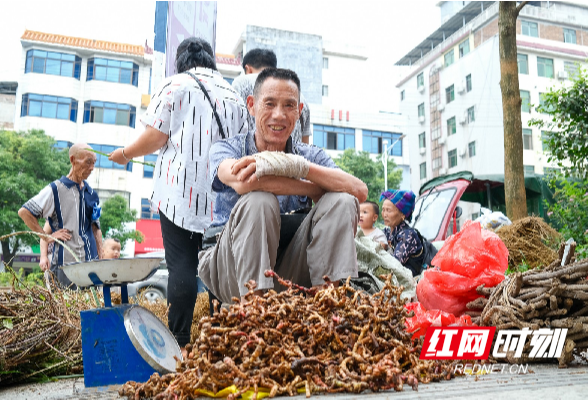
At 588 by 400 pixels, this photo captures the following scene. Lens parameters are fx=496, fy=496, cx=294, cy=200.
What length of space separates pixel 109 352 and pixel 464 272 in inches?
76.6

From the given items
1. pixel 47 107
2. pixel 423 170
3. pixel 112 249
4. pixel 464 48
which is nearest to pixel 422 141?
pixel 423 170

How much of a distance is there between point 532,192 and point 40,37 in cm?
2789

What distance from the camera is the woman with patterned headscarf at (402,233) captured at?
456cm

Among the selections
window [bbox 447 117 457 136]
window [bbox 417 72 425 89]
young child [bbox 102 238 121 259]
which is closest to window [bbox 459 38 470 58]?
window [bbox 417 72 425 89]

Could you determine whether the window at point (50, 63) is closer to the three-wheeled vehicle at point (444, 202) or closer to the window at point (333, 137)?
the window at point (333, 137)

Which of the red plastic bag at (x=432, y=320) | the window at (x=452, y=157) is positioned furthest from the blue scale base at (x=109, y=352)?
the window at (x=452, y=157)

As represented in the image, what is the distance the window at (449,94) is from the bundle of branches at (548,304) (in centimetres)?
3503

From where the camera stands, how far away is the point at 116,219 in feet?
70.7

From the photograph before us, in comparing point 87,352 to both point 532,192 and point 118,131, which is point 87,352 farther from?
point 118,131

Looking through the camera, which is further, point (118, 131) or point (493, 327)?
point (118, 131)

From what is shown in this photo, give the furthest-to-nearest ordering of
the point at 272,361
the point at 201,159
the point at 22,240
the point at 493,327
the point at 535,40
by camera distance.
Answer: the point at 535,40
the point at 22,240
the point at 201,159
the point at 493,327
the point at 272,361

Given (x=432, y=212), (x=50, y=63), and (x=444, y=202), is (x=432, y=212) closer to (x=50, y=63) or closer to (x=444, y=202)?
(x=444, y=202)

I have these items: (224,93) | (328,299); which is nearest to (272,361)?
(328,299)

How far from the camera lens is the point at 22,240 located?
62.8 ft
